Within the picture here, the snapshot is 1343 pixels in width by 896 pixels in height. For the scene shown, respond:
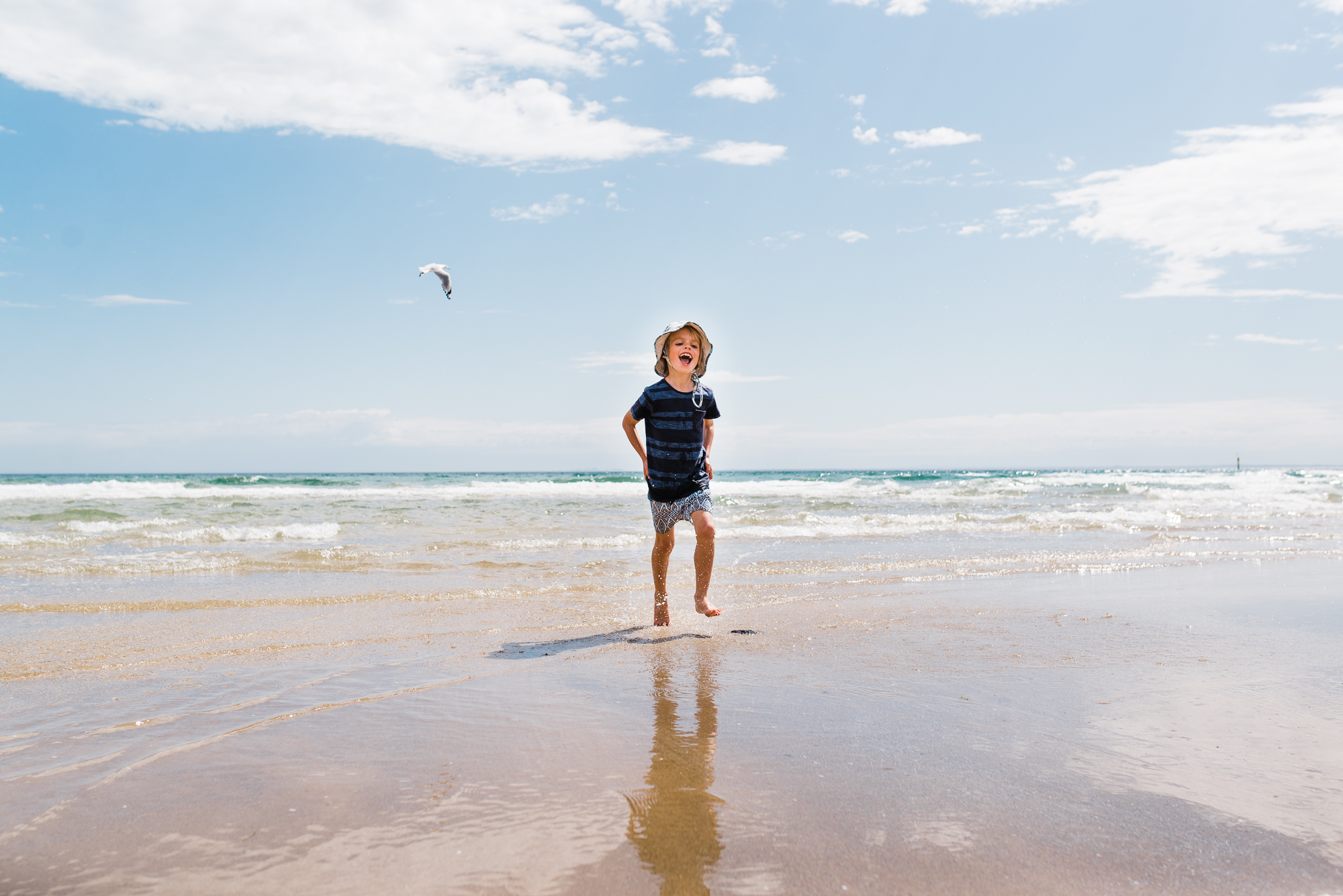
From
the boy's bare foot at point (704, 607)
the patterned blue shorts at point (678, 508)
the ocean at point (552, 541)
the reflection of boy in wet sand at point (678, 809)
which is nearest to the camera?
the reflection of boy in wet sand at point (678, 809)

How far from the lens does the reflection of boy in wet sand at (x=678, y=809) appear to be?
5.88 feet

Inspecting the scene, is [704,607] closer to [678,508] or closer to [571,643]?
[678,508]

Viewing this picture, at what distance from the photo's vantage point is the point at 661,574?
5.01 m

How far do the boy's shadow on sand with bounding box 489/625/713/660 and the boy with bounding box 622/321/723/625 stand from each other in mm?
343

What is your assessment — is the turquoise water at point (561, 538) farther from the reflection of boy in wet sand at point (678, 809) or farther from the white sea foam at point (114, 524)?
the reflection of boy in wet sand at point (678, 809)

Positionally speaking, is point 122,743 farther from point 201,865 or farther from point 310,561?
point 310,561

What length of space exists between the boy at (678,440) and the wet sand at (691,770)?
0.78 m

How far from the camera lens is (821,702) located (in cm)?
312

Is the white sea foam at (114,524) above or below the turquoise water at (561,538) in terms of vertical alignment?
above

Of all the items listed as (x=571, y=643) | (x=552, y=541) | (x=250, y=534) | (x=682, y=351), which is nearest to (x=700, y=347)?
(x=682, y=351)

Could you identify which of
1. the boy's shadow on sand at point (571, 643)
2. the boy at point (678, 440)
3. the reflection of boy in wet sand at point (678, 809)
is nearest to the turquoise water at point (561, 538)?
the boy at point (678, 440)

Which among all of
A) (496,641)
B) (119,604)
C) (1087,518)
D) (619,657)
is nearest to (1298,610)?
(619,657)

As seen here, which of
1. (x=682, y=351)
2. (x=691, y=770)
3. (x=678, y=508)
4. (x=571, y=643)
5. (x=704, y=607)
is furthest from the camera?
(x=704, y=607)

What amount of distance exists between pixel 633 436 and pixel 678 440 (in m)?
0.28
